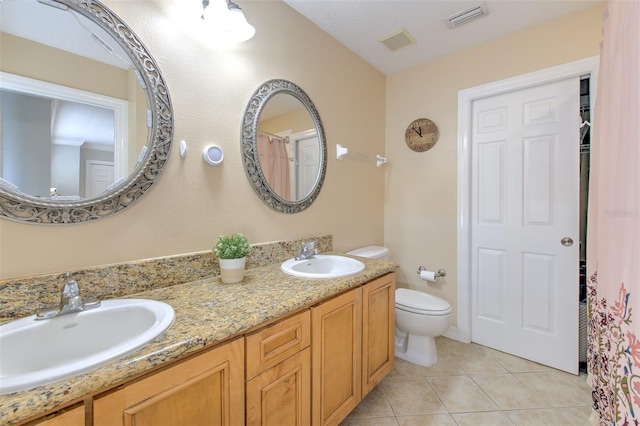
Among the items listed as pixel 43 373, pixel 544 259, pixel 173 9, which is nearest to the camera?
pixel 43 373

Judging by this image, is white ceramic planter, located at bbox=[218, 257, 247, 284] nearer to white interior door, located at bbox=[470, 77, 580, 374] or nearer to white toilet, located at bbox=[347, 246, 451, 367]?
white toilet, located at bbox=[347, 246, 451, 367]

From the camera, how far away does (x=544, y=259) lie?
6.12 feet

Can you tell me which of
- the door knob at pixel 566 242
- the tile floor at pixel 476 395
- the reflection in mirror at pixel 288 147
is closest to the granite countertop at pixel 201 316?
the reflection in mirror at pixel 288 147

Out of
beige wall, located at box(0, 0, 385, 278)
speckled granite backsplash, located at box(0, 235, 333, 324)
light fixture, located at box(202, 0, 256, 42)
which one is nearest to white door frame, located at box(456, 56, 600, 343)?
beige wall, located at box(0, 0, 385, 278)

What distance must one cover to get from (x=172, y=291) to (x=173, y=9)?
1.22 metres

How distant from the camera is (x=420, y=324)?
1.81 metres

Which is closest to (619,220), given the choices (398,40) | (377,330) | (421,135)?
(377,330)

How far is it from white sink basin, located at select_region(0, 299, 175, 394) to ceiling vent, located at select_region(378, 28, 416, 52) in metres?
2.19

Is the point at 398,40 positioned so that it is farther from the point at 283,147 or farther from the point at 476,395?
the point at 476,395

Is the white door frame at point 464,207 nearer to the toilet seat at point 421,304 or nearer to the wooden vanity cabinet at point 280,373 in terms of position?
the toilet seat at point 421,304

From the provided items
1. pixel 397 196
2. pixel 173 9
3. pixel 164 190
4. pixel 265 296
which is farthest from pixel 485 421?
pixel 173 9

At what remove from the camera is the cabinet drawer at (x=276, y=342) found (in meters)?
0.84

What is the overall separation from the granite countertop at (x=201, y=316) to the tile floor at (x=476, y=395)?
0.79 meters

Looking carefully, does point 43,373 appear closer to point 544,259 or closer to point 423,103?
point 544,259
